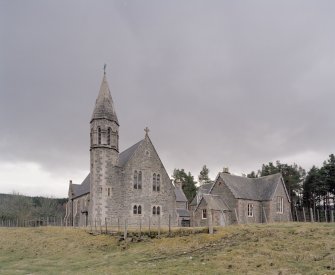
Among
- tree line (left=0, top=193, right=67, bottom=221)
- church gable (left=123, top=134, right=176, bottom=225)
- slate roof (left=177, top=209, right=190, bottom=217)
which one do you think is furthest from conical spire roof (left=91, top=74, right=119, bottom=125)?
tree line (left=0, top=193, right=67, bottom=221)

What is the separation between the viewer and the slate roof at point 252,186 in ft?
183

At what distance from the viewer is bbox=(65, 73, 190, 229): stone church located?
4853 centimetres

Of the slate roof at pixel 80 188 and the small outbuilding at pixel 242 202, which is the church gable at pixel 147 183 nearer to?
the small outbuilding at pixel 242 202

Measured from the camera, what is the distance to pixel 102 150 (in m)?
50.1

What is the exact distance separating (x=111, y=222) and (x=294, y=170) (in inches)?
2256

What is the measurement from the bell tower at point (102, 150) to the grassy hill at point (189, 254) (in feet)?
36.1

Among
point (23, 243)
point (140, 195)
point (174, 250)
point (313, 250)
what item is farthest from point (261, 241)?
point (140, 195)

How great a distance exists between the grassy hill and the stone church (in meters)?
11.8

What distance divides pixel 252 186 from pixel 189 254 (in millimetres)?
38435

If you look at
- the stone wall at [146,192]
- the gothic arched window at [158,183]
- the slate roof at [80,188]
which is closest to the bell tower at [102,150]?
the stone wall at [146,192]

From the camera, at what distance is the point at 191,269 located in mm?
18953

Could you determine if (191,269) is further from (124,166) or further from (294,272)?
(124,166)

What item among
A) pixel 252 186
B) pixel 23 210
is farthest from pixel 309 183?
pixel 23 210

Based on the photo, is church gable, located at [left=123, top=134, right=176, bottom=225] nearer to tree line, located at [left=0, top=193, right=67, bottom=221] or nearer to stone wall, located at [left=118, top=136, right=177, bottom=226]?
stone wall, located at [left=118, top=136, right=177, bottom=226]
